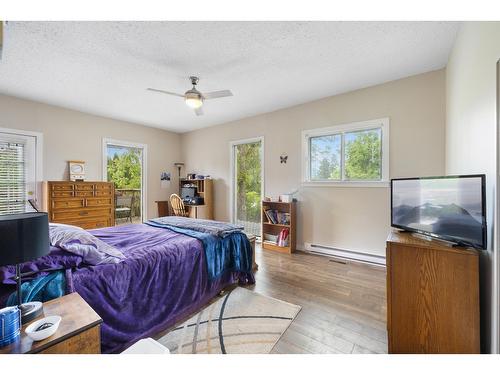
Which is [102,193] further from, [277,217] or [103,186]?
[277,217]

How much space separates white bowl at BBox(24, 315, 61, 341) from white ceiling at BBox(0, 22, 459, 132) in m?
2.24

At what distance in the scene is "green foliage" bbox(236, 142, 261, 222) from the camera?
4.61 meters

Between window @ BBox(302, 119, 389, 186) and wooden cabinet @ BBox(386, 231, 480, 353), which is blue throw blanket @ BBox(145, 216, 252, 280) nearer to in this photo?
wooden cabinet @ BBox(386, 231, 480, 353)

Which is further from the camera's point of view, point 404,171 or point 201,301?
point 404,171

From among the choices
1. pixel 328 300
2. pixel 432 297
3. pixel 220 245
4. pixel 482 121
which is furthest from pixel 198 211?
pixel 482 121

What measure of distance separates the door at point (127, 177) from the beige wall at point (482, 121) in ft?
17.9

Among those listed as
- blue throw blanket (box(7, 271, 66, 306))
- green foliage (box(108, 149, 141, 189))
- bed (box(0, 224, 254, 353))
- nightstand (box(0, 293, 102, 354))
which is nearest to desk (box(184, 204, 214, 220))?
green foliage (box(108, 149, 141, 189))

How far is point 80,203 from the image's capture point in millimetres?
3768

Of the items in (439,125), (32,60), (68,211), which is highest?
(32,60)

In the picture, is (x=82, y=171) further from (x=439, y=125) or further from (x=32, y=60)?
(x=439, y=125)

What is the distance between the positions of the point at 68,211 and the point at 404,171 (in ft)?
17.2

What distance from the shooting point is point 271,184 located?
4.28 metres

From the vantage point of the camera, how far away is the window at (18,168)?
341 centimetres

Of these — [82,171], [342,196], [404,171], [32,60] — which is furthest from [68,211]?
[404,171]
